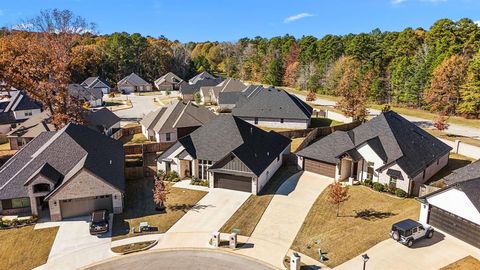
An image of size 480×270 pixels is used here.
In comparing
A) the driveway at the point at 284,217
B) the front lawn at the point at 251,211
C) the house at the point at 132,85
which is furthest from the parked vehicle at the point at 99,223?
the house at the point at 132,85

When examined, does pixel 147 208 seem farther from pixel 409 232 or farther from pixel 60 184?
pixel 409 232

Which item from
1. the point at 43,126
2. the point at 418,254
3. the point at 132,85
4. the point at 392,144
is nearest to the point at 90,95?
the point at 132,85

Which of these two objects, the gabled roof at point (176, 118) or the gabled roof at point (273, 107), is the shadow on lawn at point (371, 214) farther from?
the gabled roof at point (176, 118)

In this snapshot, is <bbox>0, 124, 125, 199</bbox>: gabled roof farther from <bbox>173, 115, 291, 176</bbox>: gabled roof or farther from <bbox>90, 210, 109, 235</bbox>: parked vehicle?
<bbox>173, 115, 291, 176</bbox>: gabled roof

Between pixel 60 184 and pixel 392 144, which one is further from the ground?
pixel 392 144

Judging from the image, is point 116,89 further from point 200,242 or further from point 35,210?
point 200,242

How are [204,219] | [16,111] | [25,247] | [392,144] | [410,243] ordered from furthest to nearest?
[16,111]
[392,144]
[204,219]
[25,247]
[410,243]

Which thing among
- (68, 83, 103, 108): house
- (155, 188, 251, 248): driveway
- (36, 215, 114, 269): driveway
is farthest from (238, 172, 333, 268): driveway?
(68, 83, 103, 108): house
